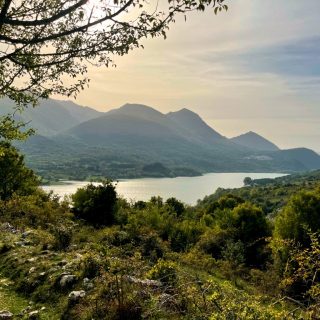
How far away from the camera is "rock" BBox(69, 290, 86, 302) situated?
36.4 feet

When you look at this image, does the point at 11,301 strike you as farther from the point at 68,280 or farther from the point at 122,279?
the point at 122,279

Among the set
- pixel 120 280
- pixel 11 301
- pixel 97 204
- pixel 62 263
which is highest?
pixel 120 280

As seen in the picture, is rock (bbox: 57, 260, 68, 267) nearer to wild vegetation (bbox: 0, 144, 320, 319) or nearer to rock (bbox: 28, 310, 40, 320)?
wild vegetation (bbox: 0, 144, 320, 319)

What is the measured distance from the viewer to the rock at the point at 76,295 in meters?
11.1

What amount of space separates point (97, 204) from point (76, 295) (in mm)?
34179

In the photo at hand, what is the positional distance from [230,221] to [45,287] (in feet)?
153

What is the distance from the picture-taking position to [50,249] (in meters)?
17.1

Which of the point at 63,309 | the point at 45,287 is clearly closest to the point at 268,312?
the point at 63,309

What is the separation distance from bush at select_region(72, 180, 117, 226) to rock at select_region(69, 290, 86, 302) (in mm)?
33342

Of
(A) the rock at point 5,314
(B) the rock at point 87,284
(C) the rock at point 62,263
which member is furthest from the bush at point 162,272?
(A) the rock at point 5,314

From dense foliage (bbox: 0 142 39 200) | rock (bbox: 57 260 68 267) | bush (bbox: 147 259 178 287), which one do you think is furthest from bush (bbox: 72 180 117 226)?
bush (bbox: 147 259 178 287)

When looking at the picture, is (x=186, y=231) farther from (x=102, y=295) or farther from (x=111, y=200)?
(x=102, y=295)

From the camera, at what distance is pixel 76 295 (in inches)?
440

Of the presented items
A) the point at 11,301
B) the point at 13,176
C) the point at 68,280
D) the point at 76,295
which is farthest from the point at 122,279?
the point at 13,176
